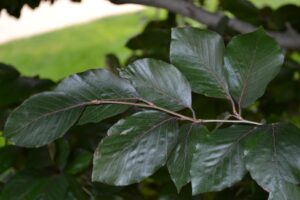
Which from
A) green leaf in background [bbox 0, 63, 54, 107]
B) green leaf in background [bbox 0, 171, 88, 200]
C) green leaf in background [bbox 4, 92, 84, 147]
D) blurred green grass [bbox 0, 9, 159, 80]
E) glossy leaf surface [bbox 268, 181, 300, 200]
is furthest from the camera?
blurred green grass [bbox 0, 9, 159, 80]

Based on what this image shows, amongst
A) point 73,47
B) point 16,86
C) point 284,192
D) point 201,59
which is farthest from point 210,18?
point 73,47

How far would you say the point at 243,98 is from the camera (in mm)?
576

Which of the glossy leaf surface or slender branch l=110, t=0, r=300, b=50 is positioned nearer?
the glossy leaf surface

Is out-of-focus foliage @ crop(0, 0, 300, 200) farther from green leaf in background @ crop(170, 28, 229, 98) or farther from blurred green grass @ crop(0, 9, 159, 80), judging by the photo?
blurred green grass @ crop(0, 9, 159, 80)

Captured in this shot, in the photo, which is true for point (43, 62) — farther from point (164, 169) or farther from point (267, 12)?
point (164, 169)

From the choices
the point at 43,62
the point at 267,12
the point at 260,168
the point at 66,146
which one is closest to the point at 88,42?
the point at 43,62

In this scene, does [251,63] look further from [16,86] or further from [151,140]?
[16,86]

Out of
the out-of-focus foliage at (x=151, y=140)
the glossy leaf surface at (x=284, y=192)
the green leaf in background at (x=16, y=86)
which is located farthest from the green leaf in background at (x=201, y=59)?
the green leaf in background at (x=16, y=86)

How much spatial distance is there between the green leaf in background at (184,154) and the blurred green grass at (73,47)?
12.6ft

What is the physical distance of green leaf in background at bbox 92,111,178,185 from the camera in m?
0.56

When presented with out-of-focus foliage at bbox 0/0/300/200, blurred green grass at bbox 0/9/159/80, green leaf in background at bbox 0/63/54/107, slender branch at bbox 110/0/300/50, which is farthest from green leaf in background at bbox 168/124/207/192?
blurred green grass at bbox 0/9/159/80

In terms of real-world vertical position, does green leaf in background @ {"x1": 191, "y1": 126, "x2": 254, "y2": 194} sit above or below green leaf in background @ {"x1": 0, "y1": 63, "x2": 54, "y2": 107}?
above

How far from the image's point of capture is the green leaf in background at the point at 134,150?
1.83ft

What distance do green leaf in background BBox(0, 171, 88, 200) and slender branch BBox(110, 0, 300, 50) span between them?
0.33 m
